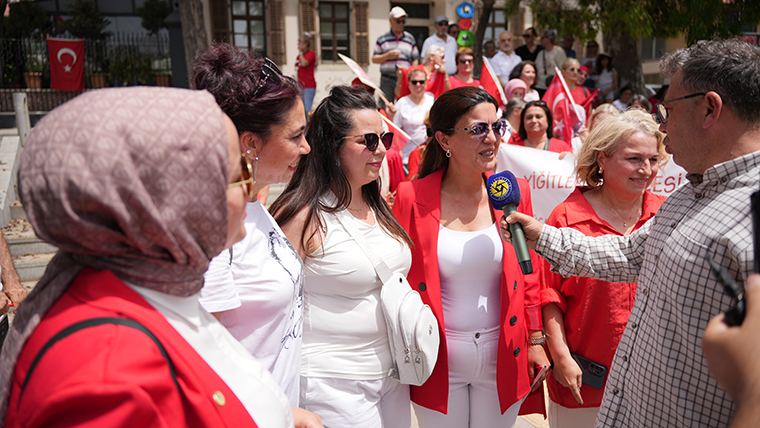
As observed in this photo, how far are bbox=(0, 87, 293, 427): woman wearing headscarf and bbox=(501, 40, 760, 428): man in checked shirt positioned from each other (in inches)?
53.2

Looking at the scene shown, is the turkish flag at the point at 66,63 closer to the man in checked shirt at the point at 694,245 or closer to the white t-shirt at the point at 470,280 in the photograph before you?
the white t-shirt at the point at 470,280

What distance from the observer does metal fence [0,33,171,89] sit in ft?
52.5

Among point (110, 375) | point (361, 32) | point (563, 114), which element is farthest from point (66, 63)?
point (110, 375)

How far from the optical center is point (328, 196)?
2738mm

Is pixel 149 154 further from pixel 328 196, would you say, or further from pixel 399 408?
pixel 399 408

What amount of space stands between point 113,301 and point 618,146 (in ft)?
8.63

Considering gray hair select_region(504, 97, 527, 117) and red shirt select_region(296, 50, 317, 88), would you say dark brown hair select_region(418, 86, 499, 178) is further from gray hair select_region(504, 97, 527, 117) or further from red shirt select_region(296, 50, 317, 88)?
red shirt select_region(296, 50, 317, 88)

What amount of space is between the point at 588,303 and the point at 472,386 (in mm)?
745

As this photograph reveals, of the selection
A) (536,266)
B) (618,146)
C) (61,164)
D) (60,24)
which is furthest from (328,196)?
(60,24)

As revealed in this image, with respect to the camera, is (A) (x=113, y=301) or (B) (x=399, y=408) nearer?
(A) (x=113, y=301)

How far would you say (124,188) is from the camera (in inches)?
40.3

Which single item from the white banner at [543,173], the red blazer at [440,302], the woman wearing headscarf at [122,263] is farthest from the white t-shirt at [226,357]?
the white banner at [543,173]

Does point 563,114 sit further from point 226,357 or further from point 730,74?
point 226,357

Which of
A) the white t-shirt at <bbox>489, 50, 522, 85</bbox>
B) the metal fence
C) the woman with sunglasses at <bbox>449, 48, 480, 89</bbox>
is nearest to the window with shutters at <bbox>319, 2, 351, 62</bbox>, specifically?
the metal fence
